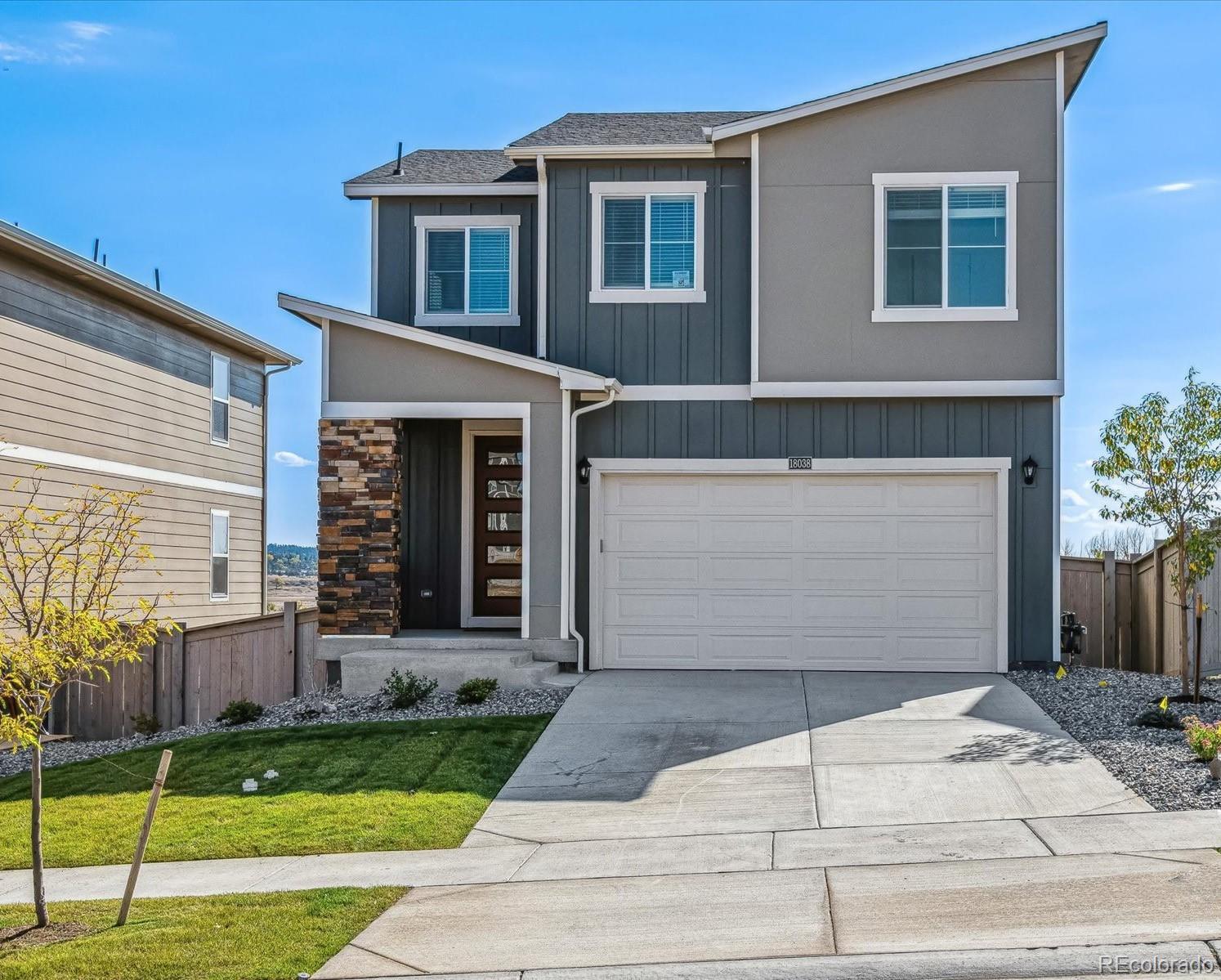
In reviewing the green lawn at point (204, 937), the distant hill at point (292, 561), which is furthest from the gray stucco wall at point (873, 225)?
the distant hill at point (292, 561)

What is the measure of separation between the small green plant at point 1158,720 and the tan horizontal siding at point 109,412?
1295 cm

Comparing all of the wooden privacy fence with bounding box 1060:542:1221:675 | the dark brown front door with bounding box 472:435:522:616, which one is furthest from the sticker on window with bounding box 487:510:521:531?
the wooden privacy fence with bounding box 1060:542:1221:675

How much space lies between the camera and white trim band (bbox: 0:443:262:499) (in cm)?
1523

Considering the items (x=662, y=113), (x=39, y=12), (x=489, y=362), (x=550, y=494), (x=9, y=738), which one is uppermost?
(x=39, y=12)

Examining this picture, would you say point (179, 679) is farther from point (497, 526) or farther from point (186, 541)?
point (186, 541)

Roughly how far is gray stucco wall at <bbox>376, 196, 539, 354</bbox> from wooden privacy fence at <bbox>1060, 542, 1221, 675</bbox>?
694 cm

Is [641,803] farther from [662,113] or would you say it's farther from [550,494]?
[662,113]

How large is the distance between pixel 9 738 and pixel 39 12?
37.0 ft

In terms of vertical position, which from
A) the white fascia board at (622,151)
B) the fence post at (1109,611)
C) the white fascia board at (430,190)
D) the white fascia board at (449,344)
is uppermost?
the white fascia board at (622,151)

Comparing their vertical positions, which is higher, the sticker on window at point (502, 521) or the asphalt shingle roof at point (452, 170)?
the asphalt shingle roof at point (452, 170)

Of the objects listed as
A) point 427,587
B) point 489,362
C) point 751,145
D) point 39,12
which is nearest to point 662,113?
point 751,145

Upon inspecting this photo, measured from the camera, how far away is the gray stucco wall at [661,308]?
1325 cm

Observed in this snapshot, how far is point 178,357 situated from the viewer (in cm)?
1936

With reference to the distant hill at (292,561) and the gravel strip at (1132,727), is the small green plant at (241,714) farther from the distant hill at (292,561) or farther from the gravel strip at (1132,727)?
the distant hill at (292,561)
